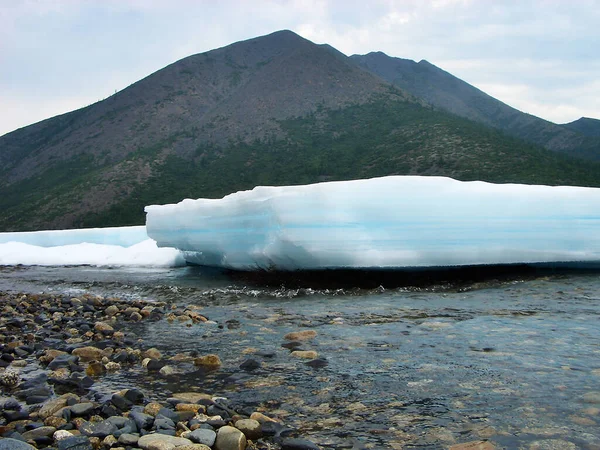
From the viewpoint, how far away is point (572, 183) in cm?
4156

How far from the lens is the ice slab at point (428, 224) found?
27.2 ft

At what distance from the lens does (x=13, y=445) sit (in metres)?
2.55

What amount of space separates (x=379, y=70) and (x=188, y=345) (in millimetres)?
126865

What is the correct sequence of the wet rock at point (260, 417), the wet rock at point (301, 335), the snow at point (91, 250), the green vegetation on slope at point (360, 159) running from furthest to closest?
the green vegetation on slope at point (360, 159)
the snow at point (91, 250)
the wet rock at point (301, 335)
the wet rock at point (260, 417)

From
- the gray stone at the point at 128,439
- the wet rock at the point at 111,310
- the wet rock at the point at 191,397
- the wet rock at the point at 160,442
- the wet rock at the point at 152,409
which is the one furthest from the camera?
the wet rock at the point at 111,310

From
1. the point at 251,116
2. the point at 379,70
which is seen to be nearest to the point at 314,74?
the point at 251,116

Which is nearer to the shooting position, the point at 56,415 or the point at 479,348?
the point at 56,415

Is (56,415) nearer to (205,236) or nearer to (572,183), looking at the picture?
(205,236)


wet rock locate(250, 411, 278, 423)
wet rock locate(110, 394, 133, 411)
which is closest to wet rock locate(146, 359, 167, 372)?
wet rock locate(110, 394, 133, 411)

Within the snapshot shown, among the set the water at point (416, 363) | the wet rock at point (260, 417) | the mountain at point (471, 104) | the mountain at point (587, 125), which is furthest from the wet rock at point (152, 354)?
the mountain at point (587, 125)

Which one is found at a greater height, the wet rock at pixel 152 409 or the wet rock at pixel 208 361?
the wet rock at pixel 208 361

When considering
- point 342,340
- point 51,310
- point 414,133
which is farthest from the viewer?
point 414,133

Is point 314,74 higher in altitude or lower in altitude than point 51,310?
higher

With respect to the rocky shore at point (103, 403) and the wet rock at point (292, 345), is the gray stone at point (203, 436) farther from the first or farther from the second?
the wet rock at point (292, 345)
